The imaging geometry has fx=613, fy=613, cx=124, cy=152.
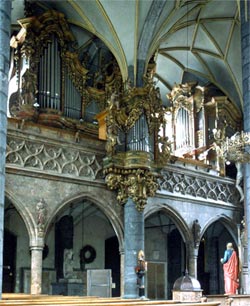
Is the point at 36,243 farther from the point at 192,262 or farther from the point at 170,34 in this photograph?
the point at 170,34

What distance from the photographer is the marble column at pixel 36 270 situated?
61.6 ft

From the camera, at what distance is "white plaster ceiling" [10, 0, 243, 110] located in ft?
71.0

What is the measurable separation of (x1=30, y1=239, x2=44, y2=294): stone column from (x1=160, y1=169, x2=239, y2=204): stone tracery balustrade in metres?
6.08

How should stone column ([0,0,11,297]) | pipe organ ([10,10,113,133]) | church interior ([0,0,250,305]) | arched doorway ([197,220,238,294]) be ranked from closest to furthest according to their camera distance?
1. stone column ([0,0,11,297])
2. church interior ([0,0,250,305])
3. pipe organ ([10,10,113,133])
4. arched doorway ([197,220,238,294])

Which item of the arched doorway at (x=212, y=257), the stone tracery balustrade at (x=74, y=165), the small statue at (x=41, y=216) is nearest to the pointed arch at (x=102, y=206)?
the stone tracery balustrade at (x=74, y=165)

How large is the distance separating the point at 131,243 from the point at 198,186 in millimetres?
5195

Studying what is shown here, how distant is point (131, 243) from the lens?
828 inches

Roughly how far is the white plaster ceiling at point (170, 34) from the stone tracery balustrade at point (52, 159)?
3708 mm

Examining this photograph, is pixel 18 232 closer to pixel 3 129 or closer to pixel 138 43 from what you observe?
pixel 138 43

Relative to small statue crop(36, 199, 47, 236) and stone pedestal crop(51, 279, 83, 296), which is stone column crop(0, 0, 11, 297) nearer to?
small statue crop(36, 199, 47, 236)

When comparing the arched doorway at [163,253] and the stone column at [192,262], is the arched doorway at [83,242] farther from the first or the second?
the stone column at [192,262]

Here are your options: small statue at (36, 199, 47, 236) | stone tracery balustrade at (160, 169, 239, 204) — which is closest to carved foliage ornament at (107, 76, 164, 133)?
stone tracery balustrade at (160, 169, 239, 204)

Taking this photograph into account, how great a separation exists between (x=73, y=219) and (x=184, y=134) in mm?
6454

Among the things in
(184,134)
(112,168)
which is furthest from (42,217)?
(184,134)
